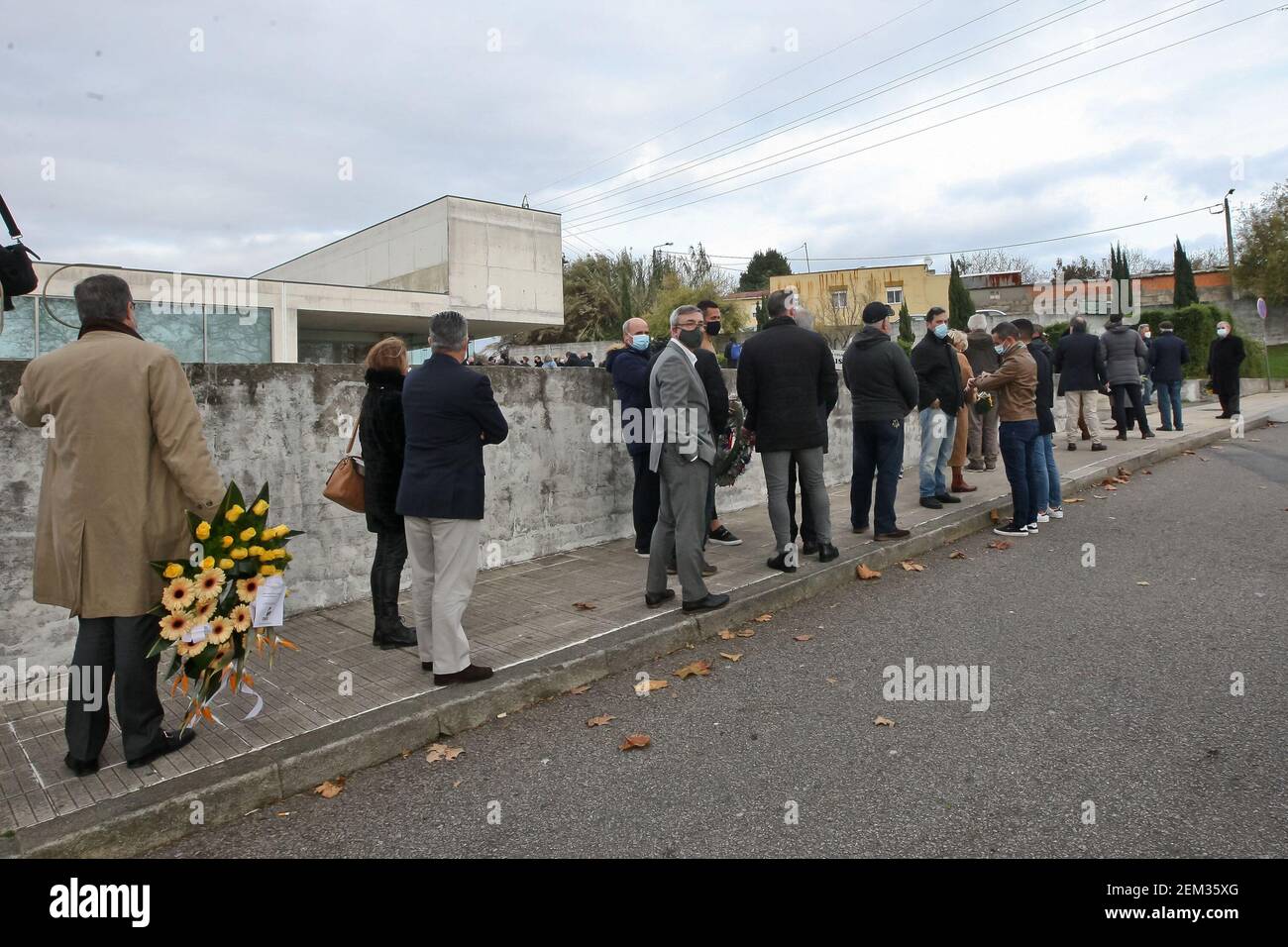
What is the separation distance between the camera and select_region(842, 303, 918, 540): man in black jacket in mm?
7352

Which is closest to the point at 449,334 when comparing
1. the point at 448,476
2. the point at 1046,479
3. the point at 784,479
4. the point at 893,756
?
the point at 448,476

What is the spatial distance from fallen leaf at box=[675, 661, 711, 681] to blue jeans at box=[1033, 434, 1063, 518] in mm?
4710

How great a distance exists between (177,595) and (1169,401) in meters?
16.4

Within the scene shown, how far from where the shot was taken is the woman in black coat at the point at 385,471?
16.3 feet

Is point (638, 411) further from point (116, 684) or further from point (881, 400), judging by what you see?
point (116, 684)

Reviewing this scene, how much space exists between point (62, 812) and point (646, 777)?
7.63 ft

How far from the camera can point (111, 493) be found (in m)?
3.53

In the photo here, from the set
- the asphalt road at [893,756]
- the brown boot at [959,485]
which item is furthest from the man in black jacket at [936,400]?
the asphalt road at [893,756]

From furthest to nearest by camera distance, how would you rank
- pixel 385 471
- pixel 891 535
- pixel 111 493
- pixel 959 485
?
pixel 959 485 → pixel 891 535 → pixel 385 471 → pixel 111 493

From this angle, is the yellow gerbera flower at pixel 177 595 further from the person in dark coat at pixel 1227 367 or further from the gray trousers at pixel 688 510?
the person in dark coat at pixel 1227 367

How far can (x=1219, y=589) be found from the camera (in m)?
5.85

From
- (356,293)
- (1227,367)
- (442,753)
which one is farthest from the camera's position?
(356,293)
